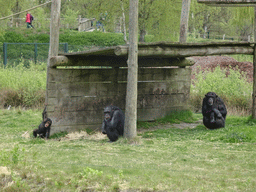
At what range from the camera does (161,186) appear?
5.43 metres

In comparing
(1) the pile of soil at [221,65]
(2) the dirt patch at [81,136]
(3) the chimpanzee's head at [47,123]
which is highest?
(1) the pile of soil at [221,65]

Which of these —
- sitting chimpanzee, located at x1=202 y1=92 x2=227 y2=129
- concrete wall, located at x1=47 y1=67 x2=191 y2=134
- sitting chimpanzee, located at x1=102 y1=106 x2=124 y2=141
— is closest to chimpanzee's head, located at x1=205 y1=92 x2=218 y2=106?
sitting chimpanzee, located at x1=202 y1=92 x2=227 y2=129

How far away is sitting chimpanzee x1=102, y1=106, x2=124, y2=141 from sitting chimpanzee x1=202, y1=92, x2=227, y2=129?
2.65 meters

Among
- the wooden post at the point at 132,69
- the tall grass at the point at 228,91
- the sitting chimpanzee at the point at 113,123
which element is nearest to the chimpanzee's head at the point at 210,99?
the sitting chimpanzee at the point at 113,123

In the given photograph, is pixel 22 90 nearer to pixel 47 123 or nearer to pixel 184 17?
pixel 47 123

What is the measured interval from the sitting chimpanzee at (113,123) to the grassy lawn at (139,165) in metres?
0.50

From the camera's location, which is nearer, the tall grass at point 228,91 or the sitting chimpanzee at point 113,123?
the sitting chimpanzee at point 113,123

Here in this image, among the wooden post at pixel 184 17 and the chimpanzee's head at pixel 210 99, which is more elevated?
the wooden post at pixel 184 17

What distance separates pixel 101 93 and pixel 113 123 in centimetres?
241

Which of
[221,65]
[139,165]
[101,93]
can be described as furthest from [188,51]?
[221,65]

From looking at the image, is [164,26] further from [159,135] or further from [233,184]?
[233,184]

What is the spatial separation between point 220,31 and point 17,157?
59.1 meters

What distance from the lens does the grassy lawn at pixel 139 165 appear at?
5.57 meters

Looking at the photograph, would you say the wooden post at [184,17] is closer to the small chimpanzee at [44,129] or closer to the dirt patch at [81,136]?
the dirt patch at [81,136]
